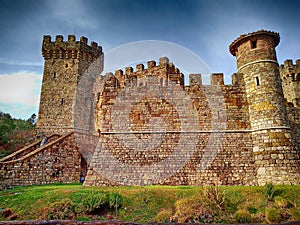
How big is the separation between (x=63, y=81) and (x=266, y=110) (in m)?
20.8

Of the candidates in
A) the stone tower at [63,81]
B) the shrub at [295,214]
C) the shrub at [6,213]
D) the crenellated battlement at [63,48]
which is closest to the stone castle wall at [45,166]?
the shrub at [6,213]

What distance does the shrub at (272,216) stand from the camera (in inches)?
297

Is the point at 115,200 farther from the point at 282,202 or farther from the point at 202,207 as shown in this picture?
the point at 282,202

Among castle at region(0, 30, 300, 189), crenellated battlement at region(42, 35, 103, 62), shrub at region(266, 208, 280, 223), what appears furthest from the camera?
crenellated battlement at region(42, 35, 103, 62)

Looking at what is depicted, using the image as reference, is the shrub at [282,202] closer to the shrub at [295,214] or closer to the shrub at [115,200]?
the shrub at [295,214]

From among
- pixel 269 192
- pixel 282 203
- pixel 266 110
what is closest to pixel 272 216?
pixel 282 203

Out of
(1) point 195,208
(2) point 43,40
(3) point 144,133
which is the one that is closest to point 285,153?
(1) point 195,208

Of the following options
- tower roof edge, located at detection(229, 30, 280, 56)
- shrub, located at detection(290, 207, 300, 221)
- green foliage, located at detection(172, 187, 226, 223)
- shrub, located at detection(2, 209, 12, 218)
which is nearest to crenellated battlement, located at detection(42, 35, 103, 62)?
tower roof edge, located at detection(229, 30, 280, 56)

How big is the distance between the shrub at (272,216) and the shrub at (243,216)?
59 cm

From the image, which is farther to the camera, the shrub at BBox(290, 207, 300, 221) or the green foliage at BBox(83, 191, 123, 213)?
the green foliage at BBox(83, 191, 123, 213)

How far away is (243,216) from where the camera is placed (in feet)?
25.4

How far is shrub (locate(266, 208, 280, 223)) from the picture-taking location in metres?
7.54

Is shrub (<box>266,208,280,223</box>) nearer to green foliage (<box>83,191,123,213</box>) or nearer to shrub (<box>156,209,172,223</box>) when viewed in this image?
shrub (<box>156,209,172,223</box>)

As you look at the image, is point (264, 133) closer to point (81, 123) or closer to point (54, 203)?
point (54, 203)
